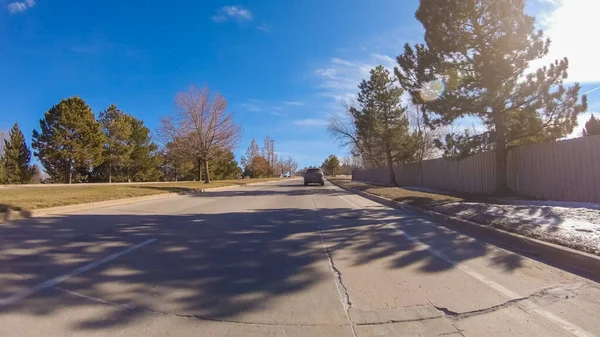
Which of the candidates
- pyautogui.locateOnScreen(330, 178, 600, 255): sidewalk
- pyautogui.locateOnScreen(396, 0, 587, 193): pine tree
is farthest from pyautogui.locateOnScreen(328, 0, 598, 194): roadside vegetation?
pyautogui.locateOnScreen(330, 178, 600, 255): sidewalk

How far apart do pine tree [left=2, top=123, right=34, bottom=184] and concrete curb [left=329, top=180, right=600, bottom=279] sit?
47.8 meters

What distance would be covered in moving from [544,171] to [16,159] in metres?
49.9

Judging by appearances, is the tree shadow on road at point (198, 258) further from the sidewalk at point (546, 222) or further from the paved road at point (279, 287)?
the sidewalk at point (546, 222)

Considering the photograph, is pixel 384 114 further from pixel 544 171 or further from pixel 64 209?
pixel 64 209

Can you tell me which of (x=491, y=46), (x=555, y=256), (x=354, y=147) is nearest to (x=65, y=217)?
(x=555, y=256)

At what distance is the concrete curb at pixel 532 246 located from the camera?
545cm

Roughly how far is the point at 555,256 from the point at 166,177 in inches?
2877

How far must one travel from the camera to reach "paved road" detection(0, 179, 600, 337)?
Answer: 3633mm

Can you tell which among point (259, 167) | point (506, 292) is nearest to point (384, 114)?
point (506, 292)

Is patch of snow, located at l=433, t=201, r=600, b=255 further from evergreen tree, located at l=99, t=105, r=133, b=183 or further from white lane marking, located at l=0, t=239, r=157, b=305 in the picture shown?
evergreen tree, located at l=99, t=105, r=133, b=183

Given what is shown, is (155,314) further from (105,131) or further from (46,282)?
(105,131)

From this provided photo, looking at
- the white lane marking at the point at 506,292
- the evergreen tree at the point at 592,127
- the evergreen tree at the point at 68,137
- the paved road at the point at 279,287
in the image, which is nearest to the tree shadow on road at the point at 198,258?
the paved road at the point at 279,287

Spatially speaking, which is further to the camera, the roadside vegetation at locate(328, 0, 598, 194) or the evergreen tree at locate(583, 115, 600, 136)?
the evergreen tree at locate(583, 115, 600, 136)

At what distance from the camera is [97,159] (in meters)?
46.2
